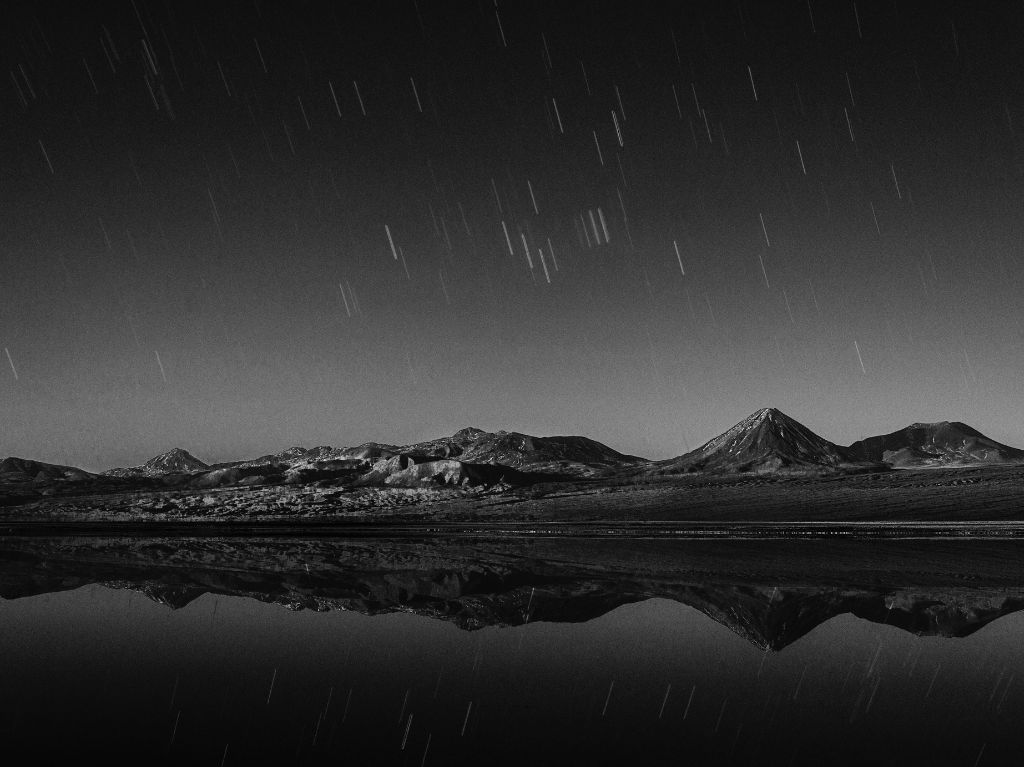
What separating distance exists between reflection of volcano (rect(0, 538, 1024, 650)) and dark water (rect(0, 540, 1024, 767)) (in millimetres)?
190

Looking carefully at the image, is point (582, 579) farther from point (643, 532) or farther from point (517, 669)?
point (643, 532)

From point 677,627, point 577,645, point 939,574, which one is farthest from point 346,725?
point 939,574

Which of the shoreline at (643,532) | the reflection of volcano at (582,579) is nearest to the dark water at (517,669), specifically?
the reflection of volcano at (582,579)

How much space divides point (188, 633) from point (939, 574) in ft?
86.3

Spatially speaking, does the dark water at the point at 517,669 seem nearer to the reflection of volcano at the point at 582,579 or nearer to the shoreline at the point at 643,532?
the reflection of volcano at the point at 582,579

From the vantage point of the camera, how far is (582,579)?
82.6ft

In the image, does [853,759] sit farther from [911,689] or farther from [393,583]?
[393,583]

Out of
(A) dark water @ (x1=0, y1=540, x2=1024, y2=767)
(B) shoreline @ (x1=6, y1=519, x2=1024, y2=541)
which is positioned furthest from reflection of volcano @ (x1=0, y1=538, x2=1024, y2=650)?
(B) shoreline @ (x1=6, y1=519, x2=1024, y2=541)

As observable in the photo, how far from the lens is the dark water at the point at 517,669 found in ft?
31.0

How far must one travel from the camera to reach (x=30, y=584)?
81.6 ft

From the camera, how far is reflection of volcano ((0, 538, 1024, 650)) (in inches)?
723

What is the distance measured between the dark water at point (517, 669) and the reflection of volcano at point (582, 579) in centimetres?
19

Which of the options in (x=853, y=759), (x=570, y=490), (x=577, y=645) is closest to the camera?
(x=853, y=759)

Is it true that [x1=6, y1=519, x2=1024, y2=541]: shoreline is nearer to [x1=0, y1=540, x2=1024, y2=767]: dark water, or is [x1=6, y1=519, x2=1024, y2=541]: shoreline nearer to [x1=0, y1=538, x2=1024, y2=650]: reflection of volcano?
[x1=0, y1=538, x2=1024, y2=650]: reflection of volcano
